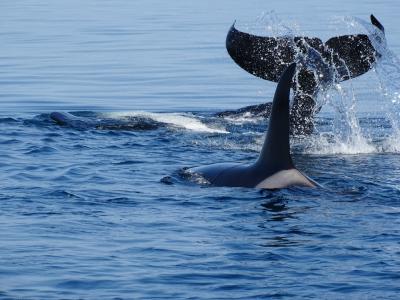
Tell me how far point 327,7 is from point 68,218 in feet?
122

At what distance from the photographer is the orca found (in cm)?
1151

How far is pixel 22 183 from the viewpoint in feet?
42.1

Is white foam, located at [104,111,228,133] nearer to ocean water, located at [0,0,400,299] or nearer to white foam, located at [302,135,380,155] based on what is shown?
ocean water, located at [0,0,400,299]

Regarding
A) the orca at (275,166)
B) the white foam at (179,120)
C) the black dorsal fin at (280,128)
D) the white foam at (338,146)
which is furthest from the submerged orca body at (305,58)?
the black dorsal fin at (280,128)

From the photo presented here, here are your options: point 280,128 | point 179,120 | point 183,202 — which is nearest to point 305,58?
point 179,120

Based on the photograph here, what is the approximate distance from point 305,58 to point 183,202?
14.2 feet

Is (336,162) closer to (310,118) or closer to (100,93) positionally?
(310,118)

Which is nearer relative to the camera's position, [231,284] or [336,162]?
[231,284]

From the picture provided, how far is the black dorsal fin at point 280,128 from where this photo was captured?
11469 mm

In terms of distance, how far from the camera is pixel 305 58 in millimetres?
15383

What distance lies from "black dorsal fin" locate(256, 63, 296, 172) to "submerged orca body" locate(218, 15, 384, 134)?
3.54m

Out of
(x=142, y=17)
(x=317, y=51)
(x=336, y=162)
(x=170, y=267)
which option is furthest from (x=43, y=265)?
(x=142, y=17)

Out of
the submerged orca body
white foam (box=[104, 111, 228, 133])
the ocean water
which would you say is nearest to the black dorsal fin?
the ocean water

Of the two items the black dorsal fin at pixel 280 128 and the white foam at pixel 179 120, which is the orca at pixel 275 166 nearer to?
the black dorsal fin at pixel 280 128
